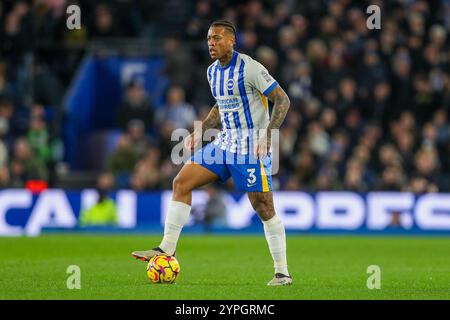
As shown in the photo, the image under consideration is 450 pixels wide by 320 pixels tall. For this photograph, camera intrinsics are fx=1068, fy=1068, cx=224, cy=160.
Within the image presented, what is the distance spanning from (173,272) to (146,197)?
413 inches

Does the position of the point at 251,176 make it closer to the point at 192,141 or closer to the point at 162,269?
the point at 192,141

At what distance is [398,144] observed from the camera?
22281mm

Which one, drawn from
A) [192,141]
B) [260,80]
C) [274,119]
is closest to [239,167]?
[274,119]

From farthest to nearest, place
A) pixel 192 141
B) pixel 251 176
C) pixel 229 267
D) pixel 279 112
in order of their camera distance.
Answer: pixel 229 267 < pixel 192 141 < pixel 251 176 < pixel 279 112

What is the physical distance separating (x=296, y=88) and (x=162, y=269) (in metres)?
12.9

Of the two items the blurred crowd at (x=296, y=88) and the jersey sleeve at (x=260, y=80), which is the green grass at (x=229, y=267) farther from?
the blurred crowd at (x=296, y=88)

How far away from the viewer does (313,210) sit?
20.8 m

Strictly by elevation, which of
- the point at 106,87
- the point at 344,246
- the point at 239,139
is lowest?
the point at 344,246

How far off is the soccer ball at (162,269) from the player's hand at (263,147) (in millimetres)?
1335

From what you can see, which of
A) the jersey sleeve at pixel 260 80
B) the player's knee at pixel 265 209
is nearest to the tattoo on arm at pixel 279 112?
the jersey sleeve at pixel 260 80

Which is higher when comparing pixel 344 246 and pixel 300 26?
pixel 300 26

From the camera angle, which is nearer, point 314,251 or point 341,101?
point 314,251
